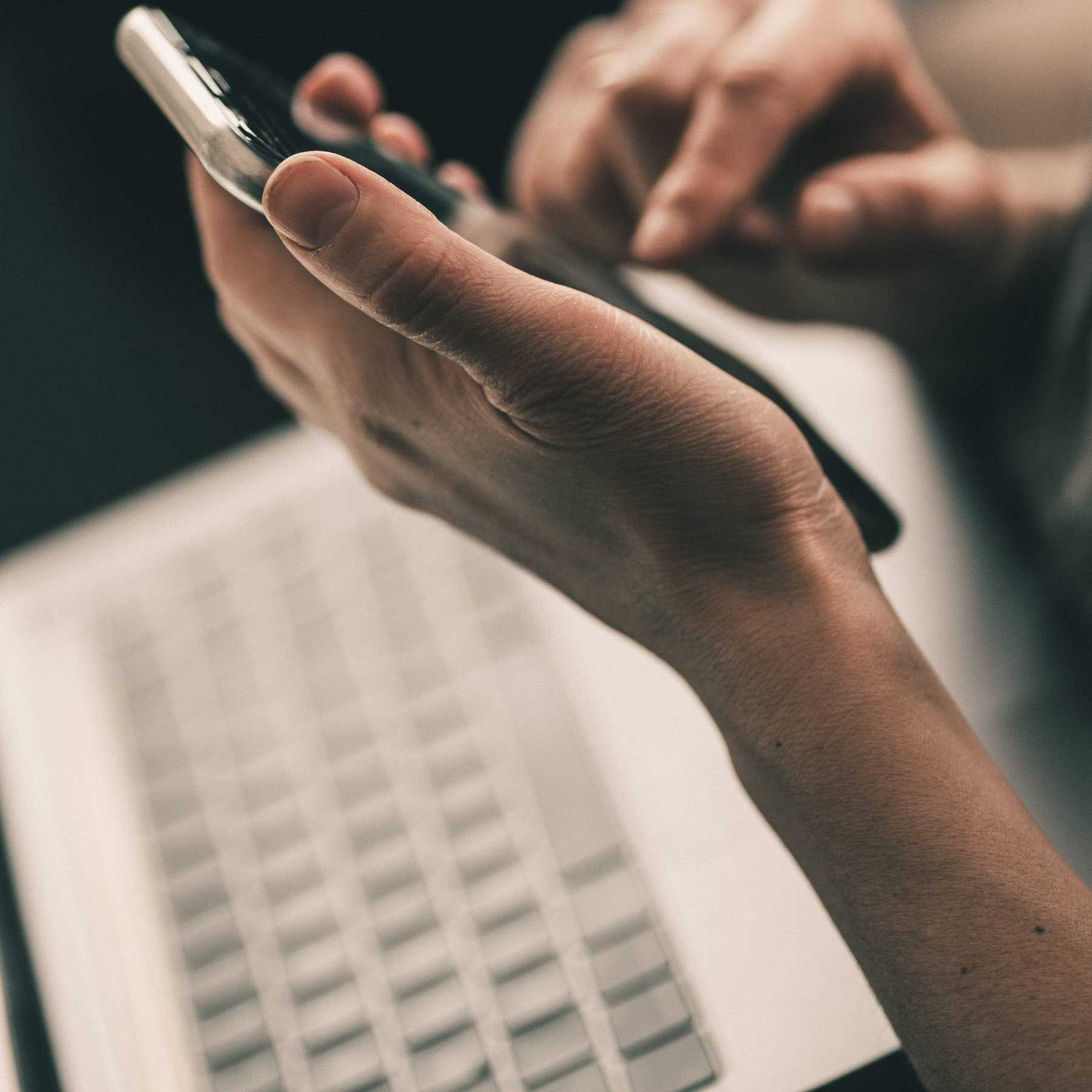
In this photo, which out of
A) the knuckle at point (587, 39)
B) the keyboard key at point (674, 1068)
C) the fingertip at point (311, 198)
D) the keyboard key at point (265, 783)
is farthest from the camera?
the knuckle at point (587, 39)

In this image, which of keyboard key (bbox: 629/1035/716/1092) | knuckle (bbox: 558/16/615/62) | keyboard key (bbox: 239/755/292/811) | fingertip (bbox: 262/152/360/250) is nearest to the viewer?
fingertip (bbox: 262/152/360/250)

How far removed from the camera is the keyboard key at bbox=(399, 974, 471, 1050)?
0.37 meters

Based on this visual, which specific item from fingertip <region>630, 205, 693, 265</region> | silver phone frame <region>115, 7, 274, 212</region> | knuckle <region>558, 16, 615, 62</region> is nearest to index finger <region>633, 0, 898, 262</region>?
fingertip <region>630, 205, 693, 265</region>

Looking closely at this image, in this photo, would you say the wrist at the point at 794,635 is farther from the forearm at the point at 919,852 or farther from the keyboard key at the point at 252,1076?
the keyboard key at the point at 252,1076

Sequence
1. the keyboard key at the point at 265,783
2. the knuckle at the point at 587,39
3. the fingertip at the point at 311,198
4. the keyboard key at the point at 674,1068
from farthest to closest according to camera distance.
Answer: the knuckle at the point at 587,39 < the keyboard key at the point at 265,783 < the keyboard key at the point at 674,1068 < the fingertip at the point at 311,198

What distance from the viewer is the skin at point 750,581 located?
0.80 feet

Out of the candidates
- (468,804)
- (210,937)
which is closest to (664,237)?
(468,804)

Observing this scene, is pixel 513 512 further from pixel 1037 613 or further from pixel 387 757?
pixel 1037 613

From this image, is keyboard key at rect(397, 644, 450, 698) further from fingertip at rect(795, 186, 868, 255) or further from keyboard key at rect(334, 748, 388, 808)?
fingertip at rect(795, 186, 868, 255)

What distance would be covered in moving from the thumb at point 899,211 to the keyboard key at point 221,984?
0.45 metres

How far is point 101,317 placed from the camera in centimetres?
62

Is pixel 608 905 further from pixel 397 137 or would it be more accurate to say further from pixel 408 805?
pixel 397 137

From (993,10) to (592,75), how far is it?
1.25 ft

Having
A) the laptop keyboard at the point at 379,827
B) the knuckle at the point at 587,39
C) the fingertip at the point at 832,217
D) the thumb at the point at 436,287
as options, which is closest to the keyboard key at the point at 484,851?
the laptop keyboard at the point at 379,827
